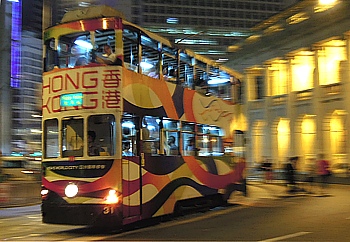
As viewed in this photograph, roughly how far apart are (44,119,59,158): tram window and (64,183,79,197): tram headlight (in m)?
0.80

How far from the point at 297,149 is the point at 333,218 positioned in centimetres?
2288

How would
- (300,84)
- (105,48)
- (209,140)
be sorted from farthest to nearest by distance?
(300,84), (209,140), (105,48)

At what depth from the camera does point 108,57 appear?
11.6 meters

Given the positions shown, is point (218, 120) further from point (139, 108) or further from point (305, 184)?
point (305, 184)

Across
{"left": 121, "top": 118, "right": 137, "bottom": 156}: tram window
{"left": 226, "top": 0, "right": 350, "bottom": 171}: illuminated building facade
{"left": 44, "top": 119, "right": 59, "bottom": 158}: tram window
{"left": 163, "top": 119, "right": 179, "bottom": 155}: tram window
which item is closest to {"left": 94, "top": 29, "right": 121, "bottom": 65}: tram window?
{"left": 121, "top": 118, "right": 137, "bottom": 156}: tram window

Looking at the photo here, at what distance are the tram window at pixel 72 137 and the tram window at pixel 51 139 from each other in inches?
8.0

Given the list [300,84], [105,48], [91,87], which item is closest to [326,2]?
[300,84]

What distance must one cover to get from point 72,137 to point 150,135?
6.45 ft

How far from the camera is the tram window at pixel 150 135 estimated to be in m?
12.2

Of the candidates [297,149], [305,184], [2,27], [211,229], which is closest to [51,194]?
[211,229]

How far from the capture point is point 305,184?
26578 millimetres

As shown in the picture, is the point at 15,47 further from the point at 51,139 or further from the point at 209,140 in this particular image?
the point at 51,139

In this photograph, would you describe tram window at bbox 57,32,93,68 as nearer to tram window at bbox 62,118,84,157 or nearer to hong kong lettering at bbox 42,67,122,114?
hong kong lettering at bbox 42,67,122,114

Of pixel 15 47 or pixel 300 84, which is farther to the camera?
pixel 15 47
